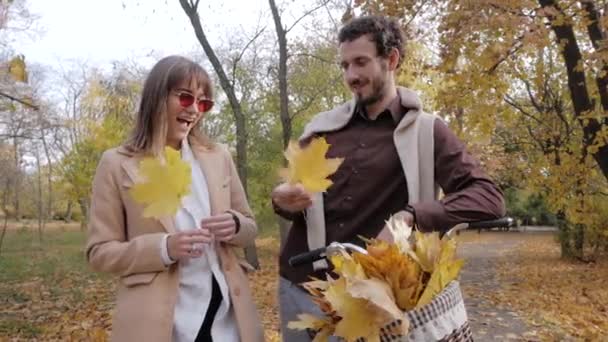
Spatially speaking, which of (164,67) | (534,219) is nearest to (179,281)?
(164,67)

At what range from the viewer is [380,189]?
2027 mm

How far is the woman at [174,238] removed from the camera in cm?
186

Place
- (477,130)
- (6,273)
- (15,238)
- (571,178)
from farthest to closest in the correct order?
(15,238)
(6,273)
(571,178)
(477,130)

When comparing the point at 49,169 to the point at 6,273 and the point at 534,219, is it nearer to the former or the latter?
the point at 6,273

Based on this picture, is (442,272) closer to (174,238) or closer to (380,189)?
(380,189)

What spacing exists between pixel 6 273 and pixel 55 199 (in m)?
25.9

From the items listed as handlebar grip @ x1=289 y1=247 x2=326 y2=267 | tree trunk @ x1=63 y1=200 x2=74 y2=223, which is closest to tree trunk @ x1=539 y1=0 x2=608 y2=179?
handlebar grip @ x1=289 y1=247 x2=326 y2=267

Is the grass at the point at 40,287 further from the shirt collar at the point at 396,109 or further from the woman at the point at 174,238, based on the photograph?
the shirt collar at the point at 396,109

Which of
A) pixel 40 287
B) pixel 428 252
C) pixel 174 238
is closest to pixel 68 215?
pixel 40 287

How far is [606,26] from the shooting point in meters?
6.35

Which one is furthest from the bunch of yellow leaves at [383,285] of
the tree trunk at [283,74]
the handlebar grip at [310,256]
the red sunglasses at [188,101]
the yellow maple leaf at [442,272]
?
the tree trunk at [283,74]

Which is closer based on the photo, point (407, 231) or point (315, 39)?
point (407, 231)

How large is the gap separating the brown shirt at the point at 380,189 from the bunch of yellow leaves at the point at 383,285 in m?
0.48

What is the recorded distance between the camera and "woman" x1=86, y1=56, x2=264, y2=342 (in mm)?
1855
